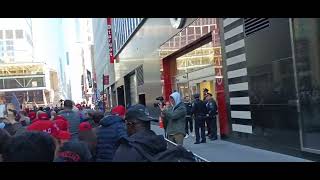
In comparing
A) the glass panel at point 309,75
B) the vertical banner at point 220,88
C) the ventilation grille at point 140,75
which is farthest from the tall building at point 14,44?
the glass panel at point 309,75

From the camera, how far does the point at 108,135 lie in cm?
521

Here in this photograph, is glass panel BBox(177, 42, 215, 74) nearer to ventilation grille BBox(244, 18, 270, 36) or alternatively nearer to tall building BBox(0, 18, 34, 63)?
ventilation grille BBox(244, 18, 270, 36)

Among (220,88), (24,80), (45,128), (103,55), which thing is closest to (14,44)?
(103,55)

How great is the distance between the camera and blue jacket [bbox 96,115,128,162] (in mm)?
5060

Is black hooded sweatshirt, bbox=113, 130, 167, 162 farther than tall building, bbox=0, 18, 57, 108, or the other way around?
tall building, bbox=0, 18, 57, 108

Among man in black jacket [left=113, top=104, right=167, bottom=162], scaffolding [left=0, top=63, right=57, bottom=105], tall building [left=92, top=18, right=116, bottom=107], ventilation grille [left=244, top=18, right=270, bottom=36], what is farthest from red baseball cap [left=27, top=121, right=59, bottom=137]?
tall building [left=92, top=18, right=116, bottom=107]

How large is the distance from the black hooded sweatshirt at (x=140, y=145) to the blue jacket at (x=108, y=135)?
5.64 ft

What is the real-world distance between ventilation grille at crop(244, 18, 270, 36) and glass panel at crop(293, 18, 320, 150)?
4.20ft

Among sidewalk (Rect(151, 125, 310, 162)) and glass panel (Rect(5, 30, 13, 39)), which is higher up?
glass panel (Rect(5, 30, 13, 39))

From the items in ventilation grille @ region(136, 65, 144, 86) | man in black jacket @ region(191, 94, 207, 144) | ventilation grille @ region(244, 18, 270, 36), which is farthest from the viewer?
ventilation grille @ region(136, 65, 144, 86)

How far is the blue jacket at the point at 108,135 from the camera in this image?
16.6 ft

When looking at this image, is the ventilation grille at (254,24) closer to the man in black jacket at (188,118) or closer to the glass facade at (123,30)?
the man in black jacket at (188,118)
